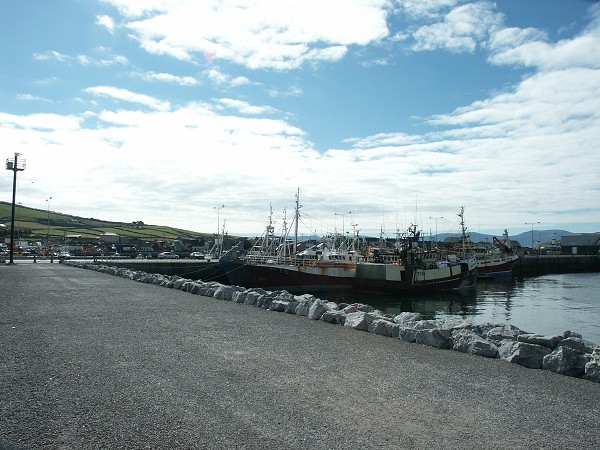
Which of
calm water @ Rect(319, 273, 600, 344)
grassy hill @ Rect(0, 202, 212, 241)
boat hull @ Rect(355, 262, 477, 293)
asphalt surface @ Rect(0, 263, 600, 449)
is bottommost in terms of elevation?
calm water @ Rect(319, 273, 600, 344)

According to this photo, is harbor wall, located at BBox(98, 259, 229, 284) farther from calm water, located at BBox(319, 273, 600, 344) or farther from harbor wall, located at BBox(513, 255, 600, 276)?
harbor wall, located at BBox(513, 255, 600, 276)

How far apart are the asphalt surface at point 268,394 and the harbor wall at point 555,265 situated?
3834 inches

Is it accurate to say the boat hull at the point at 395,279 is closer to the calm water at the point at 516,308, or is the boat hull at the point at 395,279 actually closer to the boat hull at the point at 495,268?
the calm water at the point at 516,308

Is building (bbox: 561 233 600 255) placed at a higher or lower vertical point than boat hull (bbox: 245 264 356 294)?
higher

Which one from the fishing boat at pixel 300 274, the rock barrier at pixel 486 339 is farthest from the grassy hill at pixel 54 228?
the rock barrier at pixel 486 339

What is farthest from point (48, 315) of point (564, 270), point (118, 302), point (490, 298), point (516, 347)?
point (564, 270)

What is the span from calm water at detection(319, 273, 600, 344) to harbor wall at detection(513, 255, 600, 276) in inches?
2006

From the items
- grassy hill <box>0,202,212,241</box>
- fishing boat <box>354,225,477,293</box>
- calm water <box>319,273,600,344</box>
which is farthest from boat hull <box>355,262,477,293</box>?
grassy hill <box>0,202,212,241</box>

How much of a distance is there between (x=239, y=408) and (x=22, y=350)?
17.4ft

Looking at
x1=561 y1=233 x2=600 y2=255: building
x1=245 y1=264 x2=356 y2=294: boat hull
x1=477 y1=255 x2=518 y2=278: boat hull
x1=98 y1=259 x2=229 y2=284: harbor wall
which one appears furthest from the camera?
x1=561 y1=233 x2=600 y2=255: building

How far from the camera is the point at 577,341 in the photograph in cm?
920

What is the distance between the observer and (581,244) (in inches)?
5669

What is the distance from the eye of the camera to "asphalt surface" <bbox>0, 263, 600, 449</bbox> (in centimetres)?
511

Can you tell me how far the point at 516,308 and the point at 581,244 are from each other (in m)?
125
